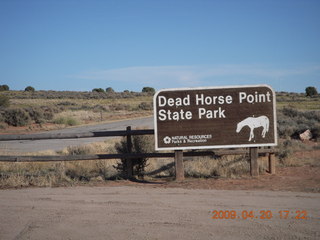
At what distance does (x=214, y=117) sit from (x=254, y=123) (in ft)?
3.22

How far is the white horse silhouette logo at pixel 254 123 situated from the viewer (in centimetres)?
887

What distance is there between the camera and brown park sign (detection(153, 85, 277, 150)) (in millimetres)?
8914

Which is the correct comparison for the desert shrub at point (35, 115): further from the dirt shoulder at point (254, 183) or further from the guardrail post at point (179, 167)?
the guardrail post at point (179, 167)

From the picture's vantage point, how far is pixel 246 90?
8945mm

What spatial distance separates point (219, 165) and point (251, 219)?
15.4 ft

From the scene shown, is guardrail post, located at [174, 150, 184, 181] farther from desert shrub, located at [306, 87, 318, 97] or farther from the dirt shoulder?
desert shrub, located at [306, 87, 318, 97]

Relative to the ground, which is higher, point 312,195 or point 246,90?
point 246,90

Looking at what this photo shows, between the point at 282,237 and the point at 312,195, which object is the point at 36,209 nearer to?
the point at 282,237

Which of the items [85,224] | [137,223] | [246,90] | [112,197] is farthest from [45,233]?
[246,90]
